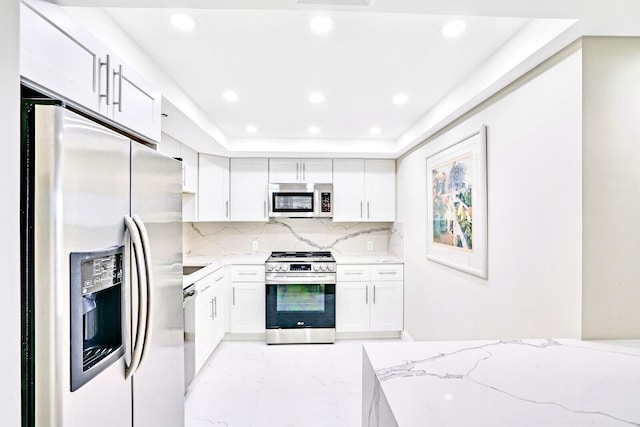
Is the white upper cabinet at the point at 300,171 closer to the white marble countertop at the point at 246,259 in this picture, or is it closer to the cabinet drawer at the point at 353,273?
the white marble countertop at the point at 246,259

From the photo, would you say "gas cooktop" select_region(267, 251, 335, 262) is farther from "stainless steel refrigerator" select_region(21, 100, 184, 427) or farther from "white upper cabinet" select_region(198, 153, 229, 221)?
"stainless steel refrigerator" select_region(21, 100, 184, 427)

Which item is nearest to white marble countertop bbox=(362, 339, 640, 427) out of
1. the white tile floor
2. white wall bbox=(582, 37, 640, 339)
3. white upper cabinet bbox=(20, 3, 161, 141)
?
white wall bbox=(582, 37, 640, 339)

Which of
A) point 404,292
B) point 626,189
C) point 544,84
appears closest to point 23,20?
point 544,84

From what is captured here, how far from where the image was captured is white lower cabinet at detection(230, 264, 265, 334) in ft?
12.3

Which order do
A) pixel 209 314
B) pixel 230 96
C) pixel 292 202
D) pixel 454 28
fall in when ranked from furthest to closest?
pixel 292 202 < pixel 209 314 < pixel 230 96 < pixel 454 28

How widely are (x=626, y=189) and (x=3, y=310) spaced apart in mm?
2154

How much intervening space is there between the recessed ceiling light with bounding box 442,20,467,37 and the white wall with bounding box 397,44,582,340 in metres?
0.43

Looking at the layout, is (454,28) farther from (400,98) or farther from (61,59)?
(61,59)

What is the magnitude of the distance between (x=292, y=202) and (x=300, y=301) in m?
1.18

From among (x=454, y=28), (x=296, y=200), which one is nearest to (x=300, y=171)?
(x=296, y=200)

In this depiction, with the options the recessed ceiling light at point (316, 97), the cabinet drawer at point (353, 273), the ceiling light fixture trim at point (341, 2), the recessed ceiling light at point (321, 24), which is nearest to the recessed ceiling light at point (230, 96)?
the recessed ceiling light at point (316, 97)

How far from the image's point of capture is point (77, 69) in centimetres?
115

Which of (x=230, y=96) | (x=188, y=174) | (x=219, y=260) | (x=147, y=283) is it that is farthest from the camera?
(x=219, y=260)

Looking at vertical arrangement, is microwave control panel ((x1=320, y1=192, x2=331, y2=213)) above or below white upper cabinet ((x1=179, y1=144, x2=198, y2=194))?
below
